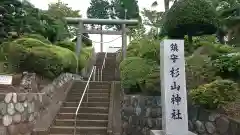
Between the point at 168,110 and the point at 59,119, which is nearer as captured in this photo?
the point at 168,110

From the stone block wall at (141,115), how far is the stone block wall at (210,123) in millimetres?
1227

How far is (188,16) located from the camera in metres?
9.77

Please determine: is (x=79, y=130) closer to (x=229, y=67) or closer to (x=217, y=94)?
(x=217, y=94)

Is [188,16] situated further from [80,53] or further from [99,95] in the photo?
[80,53]

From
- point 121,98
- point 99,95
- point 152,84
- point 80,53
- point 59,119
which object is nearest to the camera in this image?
point 152,84

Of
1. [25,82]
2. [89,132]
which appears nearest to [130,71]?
[89,132]

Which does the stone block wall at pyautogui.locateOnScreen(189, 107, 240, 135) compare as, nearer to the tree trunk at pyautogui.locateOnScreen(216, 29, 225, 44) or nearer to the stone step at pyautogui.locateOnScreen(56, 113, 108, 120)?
the stone step at pyautogui.locateOnScreen(56, 113, 108, 120)

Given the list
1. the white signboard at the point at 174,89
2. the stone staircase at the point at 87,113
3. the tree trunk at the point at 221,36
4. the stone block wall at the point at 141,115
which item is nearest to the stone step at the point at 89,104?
the stone staircase at the point at 87,113

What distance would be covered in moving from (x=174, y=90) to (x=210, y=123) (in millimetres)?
1220

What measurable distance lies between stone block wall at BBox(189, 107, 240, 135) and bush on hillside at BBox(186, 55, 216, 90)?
33.4 inches

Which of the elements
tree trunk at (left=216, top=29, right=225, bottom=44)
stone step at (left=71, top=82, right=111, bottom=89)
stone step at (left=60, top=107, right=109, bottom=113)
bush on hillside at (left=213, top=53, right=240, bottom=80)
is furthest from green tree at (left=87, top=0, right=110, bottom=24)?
bush on hillside at (left=213, top=53, right=240, bottom=80)

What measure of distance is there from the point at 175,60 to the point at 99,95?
5.10 meters

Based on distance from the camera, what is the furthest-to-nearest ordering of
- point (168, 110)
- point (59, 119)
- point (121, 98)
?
1. point (121, 98)
2. point (59, 119)
3. point (168, 110)

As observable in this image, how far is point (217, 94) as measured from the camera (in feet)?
20.5
